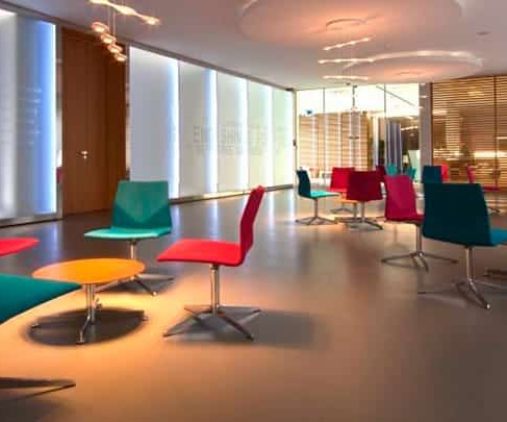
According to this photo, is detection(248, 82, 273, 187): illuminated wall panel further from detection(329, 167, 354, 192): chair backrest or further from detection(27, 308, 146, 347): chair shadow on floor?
detection(27, 308, 146, 347): chair shadow on floor

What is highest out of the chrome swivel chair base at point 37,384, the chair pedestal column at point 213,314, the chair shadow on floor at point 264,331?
the chair pedestal column at point 213,314

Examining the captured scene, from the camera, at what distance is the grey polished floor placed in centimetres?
229

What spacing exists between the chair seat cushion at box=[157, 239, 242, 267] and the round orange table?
24cm

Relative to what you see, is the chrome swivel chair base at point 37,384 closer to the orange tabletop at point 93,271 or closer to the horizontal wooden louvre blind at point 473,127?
the orange tabletop at point 93,271

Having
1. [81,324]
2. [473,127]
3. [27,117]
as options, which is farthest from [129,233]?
[473,127]

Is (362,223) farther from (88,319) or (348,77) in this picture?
(348,77)

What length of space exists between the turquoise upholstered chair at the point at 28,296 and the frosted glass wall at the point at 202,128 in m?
9.57

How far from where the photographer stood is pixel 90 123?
11562mm

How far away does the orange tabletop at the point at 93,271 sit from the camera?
10.4 feet

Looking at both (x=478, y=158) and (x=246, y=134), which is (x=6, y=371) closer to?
(x=246, y=134)

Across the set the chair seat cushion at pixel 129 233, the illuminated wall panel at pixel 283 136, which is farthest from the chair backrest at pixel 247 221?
the illuminated wall panel at pixel 283 136

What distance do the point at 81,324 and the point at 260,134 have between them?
1479 cm

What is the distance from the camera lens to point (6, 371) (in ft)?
8.77

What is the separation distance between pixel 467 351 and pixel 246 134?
1438cm
